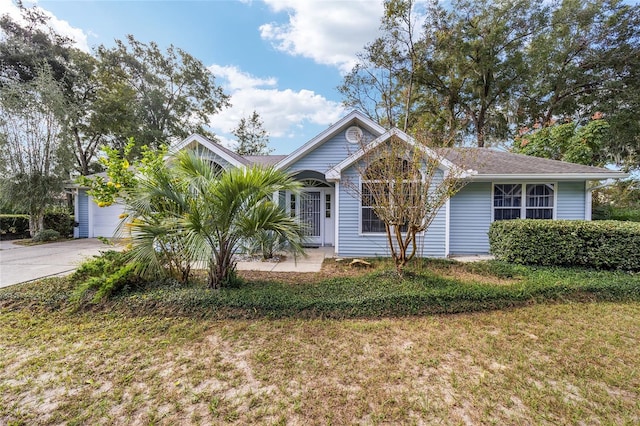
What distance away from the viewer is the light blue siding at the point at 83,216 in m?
13.4

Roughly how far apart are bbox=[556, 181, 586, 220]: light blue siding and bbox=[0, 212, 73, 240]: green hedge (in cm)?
2174

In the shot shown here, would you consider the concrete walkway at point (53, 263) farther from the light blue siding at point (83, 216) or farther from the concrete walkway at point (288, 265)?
the light blue siding at point (83, 216)

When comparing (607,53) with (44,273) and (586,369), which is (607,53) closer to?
(586,369)

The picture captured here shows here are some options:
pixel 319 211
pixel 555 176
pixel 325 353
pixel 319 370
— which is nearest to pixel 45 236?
pixel 319 211

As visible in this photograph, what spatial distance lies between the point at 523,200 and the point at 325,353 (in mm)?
9369

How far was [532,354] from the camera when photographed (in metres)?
3.24

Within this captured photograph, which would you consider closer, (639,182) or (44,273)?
(44,273)

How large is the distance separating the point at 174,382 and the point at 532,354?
4.20m

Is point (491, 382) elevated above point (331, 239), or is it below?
below

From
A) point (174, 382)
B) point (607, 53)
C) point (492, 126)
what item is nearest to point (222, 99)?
point (492, 126)

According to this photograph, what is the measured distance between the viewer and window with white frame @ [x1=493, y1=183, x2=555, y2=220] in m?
9.00

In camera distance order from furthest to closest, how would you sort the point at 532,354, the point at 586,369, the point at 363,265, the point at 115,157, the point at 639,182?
1. the point at 639,182
2. the point at 363,265
3. the point at 115,157
4. the point at 532,354
5. the point at 586,369

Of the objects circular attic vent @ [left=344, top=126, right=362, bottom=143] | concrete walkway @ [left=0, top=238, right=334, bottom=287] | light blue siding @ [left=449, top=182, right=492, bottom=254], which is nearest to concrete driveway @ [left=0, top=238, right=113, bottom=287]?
concrete walkway @ [left=0, top=238, right=334, bottom=287]

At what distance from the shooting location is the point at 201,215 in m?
4.47
